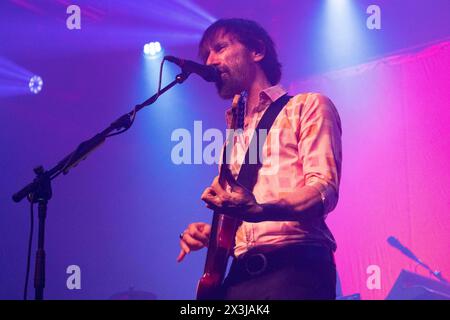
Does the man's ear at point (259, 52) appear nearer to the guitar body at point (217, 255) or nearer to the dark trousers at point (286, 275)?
the guitar body at point (217, 255)

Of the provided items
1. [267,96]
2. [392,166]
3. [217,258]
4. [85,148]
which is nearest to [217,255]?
[217,258]

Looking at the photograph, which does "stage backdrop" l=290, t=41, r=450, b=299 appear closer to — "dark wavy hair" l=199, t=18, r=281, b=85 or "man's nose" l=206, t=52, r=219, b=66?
"dark wavy hair" l=199, t=18, r=281, b=85

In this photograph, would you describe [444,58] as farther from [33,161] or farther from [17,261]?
[17,261]

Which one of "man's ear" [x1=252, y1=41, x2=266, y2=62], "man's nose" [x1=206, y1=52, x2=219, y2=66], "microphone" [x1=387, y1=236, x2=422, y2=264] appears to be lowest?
"microphone" [x1=387, y1=236, x2=422, y2=264]

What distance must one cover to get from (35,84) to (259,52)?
3.29 metres

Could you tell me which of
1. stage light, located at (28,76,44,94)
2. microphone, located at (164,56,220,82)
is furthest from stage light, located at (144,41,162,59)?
microphone, located at (164,56,220,82)

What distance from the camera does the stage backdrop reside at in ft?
13.9

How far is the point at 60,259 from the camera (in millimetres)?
5164

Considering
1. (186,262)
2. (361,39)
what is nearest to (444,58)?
(361,39)

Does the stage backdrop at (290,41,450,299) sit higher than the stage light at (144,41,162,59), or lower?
lower

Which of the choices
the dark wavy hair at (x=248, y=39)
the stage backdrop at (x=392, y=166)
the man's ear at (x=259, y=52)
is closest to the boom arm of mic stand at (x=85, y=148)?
the dark wavy hair at (x=248, y=39)

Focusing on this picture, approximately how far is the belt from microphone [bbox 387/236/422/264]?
2457 mm

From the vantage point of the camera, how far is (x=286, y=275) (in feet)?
6.32

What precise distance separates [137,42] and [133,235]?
1807 millimetres
